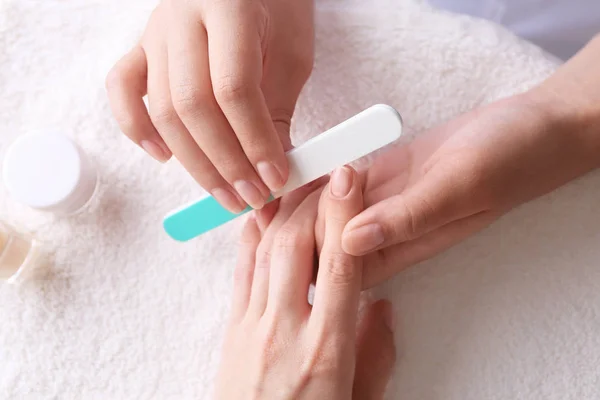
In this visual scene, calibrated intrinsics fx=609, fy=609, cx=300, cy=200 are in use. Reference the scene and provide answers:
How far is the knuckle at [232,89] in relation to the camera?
0.47 metres

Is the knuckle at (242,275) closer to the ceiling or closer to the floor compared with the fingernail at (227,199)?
closer to the floor

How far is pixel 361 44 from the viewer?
65cm

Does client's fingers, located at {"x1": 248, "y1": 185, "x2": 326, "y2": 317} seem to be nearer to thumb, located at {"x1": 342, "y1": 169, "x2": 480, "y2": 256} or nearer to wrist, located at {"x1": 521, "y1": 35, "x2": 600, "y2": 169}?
thumb, located at {"x1": 342, "y1": 169, "x2": 480, "y2": 256}

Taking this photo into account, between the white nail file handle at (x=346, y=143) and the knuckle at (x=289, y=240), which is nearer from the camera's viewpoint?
the white nail file handle at (x=346, y=143)

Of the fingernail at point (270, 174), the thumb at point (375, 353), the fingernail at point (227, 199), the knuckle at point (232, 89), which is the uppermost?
the knuckle at point (232, 89)

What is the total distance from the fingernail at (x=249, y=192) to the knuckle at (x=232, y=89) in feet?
0.24

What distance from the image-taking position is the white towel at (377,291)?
60cm

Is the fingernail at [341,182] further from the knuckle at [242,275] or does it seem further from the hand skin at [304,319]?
the knuckle at [242,275]

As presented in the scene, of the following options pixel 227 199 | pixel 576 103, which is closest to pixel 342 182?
pixel 227 199

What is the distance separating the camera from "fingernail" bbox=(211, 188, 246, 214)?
528 millimetres

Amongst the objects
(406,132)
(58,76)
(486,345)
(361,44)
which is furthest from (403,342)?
(58,76)

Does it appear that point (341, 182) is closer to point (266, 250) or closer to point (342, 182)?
point (342, 182)

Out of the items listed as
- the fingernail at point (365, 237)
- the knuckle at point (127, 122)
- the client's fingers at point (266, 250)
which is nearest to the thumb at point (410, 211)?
the fingernail at point (365, 237)

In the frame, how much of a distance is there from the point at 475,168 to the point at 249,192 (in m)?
0.19
